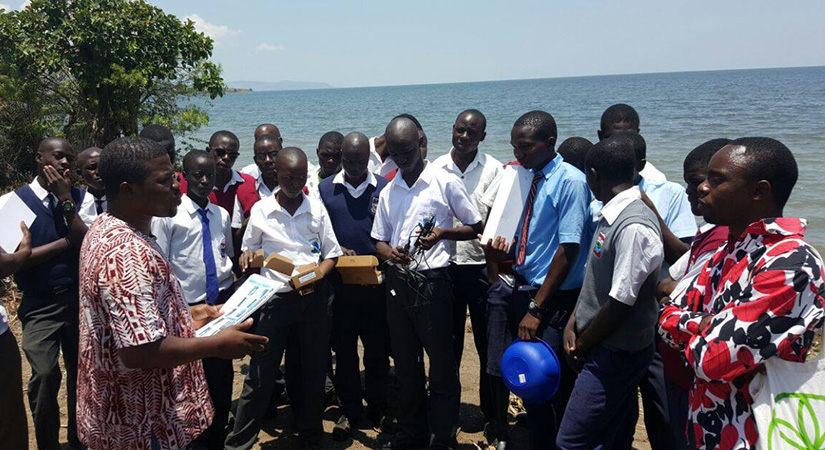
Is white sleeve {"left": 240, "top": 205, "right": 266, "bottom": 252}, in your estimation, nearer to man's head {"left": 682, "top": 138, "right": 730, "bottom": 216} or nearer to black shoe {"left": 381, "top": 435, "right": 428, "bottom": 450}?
black shoe {"left": 381, "top": 435, "right": 428, "bottom": 450}

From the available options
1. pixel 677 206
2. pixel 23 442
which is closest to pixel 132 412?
pixel 23 442

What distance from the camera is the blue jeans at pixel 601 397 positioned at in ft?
10.4

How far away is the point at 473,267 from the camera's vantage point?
4.80 m

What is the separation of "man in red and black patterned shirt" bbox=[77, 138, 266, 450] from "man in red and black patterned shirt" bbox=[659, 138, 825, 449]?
1846 mm

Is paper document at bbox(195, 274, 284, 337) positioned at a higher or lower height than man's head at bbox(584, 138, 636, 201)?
lower

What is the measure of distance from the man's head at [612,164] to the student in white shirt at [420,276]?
119cm

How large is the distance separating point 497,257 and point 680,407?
4.83 ft

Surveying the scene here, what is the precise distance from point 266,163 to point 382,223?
1.62m

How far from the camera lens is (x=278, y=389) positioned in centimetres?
534

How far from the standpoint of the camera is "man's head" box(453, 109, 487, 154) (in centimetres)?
505

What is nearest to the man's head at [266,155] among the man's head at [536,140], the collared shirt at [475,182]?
the collared shirt at [475,182]

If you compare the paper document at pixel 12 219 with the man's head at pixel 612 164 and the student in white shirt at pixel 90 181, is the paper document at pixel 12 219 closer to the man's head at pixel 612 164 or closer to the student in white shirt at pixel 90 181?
the student in white shirt at pixel 90 181

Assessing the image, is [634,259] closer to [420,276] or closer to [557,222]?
[557,222]

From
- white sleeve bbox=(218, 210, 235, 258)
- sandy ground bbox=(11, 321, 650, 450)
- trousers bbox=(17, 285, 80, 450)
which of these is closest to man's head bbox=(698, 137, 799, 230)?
sandy ground bbox=(11, 321, 650, 450)
